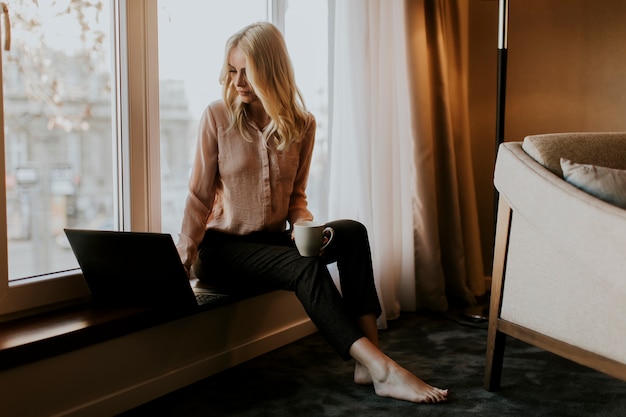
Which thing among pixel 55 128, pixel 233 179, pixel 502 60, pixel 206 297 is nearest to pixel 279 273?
pixel 206 297

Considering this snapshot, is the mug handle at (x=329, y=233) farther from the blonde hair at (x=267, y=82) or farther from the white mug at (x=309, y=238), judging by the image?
the blonde hair at (x=267, y=82)

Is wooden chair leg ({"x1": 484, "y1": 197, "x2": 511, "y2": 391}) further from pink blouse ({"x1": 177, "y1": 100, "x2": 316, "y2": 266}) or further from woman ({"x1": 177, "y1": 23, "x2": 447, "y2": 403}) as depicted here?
pink blouse ({"x1": 177, "y1": 100, "x2": 316, "y2": 266})

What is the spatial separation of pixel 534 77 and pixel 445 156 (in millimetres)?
634

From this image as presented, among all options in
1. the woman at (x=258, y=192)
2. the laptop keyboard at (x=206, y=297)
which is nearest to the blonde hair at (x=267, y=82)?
the woman at (x=258, y=192)

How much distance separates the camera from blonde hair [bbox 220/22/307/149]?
222cm

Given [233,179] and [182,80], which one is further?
[182,80]

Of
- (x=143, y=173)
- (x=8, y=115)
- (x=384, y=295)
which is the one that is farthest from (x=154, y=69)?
(x=384, y=295)

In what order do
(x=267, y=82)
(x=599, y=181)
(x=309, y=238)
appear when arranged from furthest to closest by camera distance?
(x=267, y=82) < (x=309, y=238) < (x=599, y=181)

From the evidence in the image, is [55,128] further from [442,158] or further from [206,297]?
[442,158]

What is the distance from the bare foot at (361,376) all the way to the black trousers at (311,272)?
0.48 feet

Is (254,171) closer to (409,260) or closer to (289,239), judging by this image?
(289,239)

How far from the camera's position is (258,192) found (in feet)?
7.45

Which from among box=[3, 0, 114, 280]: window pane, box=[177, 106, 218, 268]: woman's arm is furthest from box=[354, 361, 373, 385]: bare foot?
box=[3, 0, 114, 280]: window pane

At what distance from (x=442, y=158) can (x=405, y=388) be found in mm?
1566
